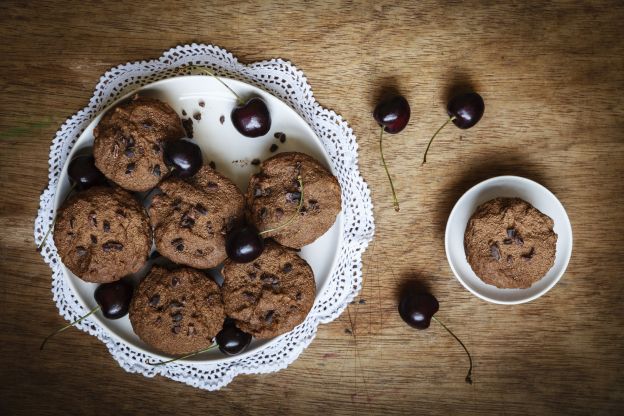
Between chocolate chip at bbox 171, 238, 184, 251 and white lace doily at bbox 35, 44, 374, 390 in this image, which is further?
white lace doily at bbox 35, 44, 374, 390

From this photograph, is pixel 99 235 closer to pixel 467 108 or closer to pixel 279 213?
pixel 279 213

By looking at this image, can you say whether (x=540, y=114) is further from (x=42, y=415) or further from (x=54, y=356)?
(x=42, y=415)

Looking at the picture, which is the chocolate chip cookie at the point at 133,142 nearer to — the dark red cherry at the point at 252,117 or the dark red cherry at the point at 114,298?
the dark red cherry at the point at 252,117

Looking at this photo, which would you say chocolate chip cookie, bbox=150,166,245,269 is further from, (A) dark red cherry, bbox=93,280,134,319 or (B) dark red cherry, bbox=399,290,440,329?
(B) dark red cherry, bbox=399,290,440,329

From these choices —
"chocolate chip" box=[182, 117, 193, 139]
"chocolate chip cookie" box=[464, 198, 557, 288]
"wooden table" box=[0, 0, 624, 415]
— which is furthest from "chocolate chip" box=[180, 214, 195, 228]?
"chocolate chip cookie" box=[464, 198, 557, 288]

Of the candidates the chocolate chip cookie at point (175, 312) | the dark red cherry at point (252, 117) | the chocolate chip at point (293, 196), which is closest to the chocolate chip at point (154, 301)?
the chocolate chip cookie at point (175, 312)

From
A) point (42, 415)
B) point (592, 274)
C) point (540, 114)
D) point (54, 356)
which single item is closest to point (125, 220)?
point (54, 356)
